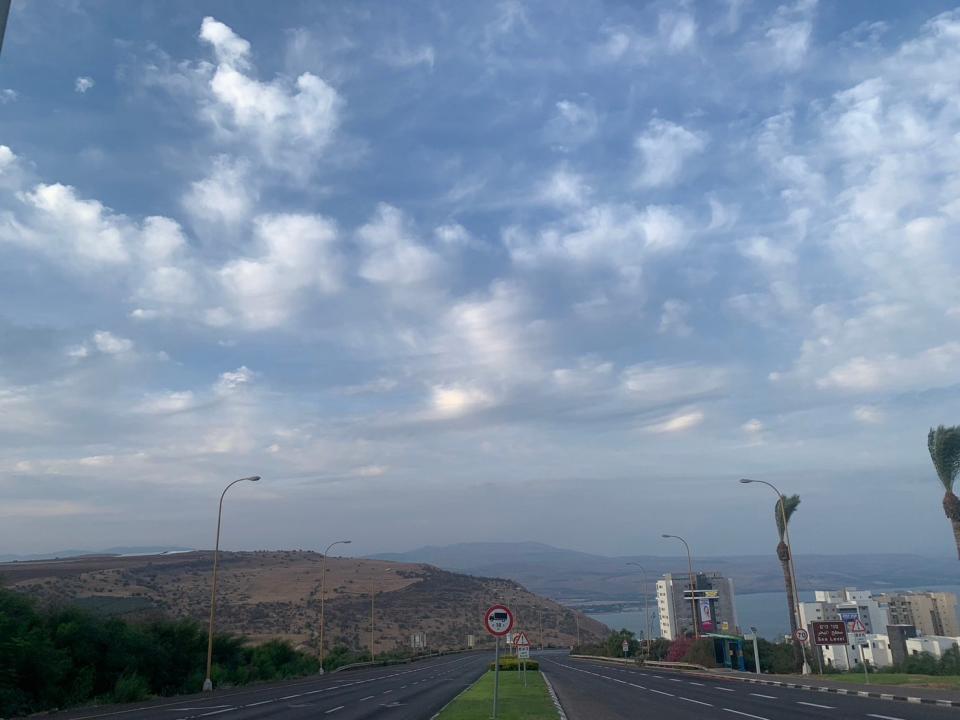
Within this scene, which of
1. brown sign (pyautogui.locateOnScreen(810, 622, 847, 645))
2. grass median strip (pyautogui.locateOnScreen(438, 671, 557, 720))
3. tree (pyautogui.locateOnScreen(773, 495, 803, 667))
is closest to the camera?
grass median strip (pyautogui.locateOnScreen(438, 671, 557, 720))

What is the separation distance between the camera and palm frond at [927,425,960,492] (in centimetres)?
3675

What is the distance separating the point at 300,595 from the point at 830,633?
10970 centimetres

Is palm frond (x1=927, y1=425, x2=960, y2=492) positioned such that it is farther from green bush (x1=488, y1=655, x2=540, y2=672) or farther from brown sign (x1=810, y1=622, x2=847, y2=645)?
green bush (x1=488, y1=655, x2=540, y2=672)

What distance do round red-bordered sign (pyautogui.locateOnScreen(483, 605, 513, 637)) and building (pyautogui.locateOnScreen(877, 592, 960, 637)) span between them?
485ft

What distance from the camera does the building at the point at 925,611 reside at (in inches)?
5212

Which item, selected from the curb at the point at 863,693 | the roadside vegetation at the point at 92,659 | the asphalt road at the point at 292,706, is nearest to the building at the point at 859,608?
the curb at the point at 863,693

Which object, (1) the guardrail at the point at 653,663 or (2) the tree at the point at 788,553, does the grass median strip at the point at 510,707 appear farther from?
(1) the guardrail at the point at 653,663

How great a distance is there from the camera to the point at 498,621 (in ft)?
53.1

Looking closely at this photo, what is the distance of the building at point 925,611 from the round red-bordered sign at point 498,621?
147903 mm

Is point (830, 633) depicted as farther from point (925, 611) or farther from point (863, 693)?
point (925, 611)

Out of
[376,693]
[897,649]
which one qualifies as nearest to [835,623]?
[376,693]

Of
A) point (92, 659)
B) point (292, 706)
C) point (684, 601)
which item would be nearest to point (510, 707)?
point (292, 706)

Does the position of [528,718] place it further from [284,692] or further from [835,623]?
[835,623]

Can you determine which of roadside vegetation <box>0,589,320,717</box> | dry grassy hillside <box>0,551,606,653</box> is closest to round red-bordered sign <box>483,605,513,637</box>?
roadside vegetation <box>0,589,320,717</box>
